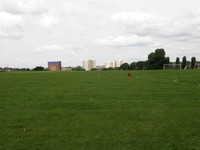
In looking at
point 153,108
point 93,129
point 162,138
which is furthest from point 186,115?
point 93,129

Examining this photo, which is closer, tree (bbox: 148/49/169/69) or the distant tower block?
tree (bbox: 148/49/169/69)

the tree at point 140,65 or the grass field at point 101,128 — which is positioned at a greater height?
the tree at point 140,65

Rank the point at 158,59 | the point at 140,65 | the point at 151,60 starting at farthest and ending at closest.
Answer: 1. the point at 140,65
2. the point at 151,60
3. the point at 158,59

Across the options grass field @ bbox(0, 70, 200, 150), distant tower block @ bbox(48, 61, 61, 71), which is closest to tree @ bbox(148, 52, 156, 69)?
distant tower block @ bbox(48, 61, 61, 71)

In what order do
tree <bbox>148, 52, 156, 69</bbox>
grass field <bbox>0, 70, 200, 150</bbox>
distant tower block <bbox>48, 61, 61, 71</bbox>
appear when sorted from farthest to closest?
distant tower block <bbox>48, 61, 61, 71</bbox> → tree <bbox>148, 52, 156, 69</bbox> → grass field <bbox>0, 70, 200, 150</bbox>

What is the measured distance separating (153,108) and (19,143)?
630cm

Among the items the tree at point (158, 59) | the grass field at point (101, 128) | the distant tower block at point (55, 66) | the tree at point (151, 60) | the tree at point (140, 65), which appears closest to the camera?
the grass field at point (101, 128)

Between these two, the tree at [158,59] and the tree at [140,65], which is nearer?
the tree at [158,59]

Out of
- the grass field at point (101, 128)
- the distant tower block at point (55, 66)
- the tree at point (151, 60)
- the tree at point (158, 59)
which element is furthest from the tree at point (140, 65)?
the grass field at point (101, 128)

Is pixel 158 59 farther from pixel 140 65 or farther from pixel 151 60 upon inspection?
pixel 140 65

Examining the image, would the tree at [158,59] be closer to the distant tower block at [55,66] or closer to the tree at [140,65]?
the tree at [140,65]

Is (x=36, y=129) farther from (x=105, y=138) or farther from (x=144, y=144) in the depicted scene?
(x=144, y=144)

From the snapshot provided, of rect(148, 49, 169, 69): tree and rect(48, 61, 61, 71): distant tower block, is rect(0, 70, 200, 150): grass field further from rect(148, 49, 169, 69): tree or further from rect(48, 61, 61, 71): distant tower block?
rect(48, 61, 61, 71): distant tower block

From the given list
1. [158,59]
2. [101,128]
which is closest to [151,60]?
[158,59]
